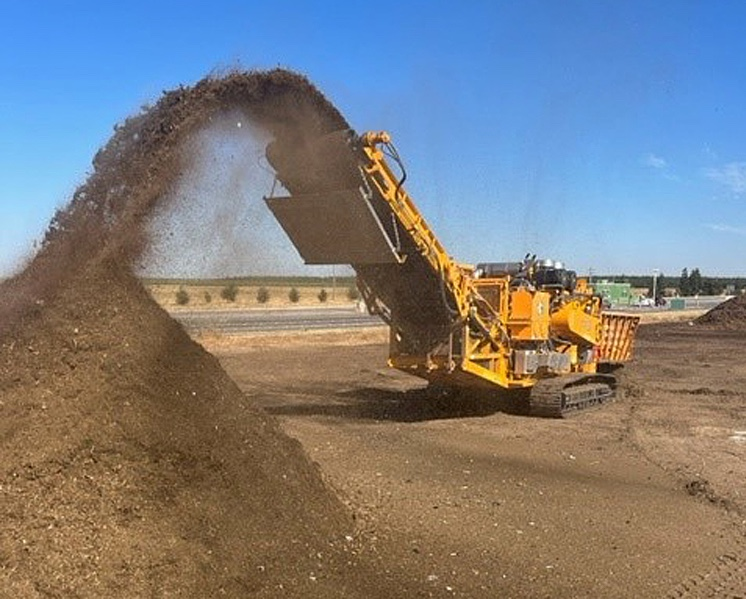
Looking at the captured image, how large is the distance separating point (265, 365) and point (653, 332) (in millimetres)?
24688

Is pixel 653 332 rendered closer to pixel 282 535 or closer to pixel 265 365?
pixel 265 365

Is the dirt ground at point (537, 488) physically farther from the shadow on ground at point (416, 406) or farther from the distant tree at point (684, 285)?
the distant tree at point (684, 285)

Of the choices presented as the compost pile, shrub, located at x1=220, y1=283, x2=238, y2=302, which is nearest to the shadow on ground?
shrub, located at x1=220, y1=283, x2=238, y2=302

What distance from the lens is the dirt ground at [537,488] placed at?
6.52 meters

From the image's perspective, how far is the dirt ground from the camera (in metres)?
6.52

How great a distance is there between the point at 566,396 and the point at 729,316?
3466cm

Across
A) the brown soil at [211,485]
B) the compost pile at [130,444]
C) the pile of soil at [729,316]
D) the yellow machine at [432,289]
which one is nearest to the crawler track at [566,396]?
the yellow machine at [432,289]

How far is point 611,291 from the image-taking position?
234 feet

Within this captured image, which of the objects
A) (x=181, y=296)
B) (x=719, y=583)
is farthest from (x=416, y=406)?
(x=719, y=583)

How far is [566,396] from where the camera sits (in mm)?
14406

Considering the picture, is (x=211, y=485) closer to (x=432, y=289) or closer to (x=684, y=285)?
(x=432, y=289)

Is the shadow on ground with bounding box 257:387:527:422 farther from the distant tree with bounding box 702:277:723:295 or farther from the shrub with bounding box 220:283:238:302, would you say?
the distant tree with bounding box 702:277:723:295

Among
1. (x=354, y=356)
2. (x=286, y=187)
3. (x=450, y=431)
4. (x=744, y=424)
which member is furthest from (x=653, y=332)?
(x=286, y=187)

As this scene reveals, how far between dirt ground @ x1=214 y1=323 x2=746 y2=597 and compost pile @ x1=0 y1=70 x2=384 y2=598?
0.95 meters
